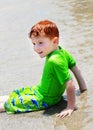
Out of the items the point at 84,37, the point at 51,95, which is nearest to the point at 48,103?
the point at 51,95

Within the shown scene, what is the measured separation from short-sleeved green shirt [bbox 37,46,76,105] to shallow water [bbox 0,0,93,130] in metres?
0.14

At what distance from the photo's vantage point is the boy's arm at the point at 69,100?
3.67m

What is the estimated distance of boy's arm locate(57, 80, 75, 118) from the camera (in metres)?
3.67

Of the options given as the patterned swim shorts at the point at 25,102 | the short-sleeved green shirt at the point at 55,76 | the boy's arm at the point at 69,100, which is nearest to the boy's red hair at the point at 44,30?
the short-sleeved green shirt at the point at 55,76

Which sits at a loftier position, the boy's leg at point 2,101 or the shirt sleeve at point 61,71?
the shirt sleeve at point 61,71

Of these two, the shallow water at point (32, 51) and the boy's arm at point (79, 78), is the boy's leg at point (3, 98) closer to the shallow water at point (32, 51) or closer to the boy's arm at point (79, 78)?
the shallow water at point (32, 51)

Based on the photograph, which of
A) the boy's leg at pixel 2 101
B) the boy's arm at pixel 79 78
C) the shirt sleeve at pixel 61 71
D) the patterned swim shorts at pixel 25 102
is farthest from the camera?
the boy's arm at pixel 79 78

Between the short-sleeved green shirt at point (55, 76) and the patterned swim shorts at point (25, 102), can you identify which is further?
the patterned swim shorts at point (25, 102)

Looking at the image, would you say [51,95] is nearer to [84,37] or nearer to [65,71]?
[65,71]

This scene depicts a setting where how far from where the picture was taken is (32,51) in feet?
19.4

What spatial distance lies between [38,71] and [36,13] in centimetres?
344

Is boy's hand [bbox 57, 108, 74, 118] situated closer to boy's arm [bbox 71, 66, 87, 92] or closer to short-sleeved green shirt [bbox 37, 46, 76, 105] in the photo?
short-sleeved green shirt [bbox 37, 46, 76, 105]

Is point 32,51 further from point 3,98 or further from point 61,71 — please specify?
point 61,71

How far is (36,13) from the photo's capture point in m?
8.25
